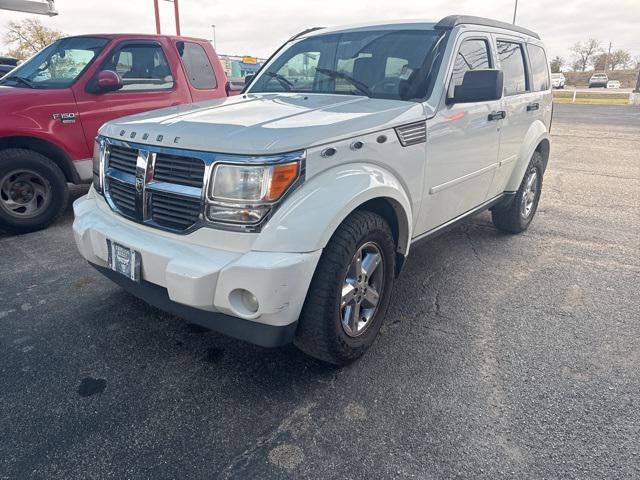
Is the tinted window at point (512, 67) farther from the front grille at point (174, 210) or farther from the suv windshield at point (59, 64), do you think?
the suv windshield at point (59, 64)

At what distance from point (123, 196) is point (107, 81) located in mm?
2830

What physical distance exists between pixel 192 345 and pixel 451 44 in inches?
101

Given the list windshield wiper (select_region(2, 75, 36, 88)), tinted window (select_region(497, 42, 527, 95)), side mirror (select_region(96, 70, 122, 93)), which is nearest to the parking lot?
tinted window (select_region(497, 42, 527, 95))

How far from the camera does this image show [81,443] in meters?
2.04

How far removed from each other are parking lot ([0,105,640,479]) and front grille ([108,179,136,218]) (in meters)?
0.82

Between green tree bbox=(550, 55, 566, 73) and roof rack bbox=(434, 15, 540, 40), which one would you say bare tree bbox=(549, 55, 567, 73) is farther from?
roof rack bbox=(434, 15, 540, 40)

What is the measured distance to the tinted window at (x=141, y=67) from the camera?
5.24 m

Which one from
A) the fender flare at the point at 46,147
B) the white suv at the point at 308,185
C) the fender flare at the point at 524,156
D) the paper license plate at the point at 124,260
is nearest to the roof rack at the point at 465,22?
the white suv at the point at 308,185

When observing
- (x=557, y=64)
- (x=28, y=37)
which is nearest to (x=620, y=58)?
(x=557, y=64)

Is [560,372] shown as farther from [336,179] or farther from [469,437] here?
Answer: [336,179]

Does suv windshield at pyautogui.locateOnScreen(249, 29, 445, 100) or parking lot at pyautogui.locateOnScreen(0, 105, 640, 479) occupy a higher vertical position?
suv windshield at pyautogui.locateOnScreen(249, 29, 445, 100)

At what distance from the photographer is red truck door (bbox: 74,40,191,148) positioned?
4.93 m

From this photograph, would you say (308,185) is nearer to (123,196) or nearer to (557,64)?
(123,196)

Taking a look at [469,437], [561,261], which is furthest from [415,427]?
[561,261]
